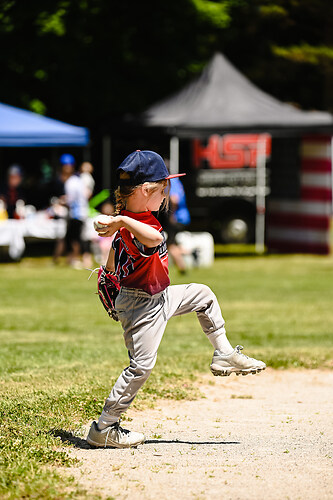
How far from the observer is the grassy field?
206 inches

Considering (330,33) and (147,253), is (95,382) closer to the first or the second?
(147,253)

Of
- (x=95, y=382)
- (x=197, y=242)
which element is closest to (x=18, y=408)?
(x=95, y=382)

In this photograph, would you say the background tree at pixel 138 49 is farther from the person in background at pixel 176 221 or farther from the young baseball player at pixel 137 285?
the young baseball player at pixel 137 285

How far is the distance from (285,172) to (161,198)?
15724 mm

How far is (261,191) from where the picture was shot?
2034 cm

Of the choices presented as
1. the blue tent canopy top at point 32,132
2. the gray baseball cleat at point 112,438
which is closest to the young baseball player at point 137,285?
the gray baseball cleat at point 112,438

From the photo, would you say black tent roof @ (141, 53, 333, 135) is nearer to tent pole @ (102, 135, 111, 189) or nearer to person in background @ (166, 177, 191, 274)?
tent pole @ (102, 135, 111, 189)

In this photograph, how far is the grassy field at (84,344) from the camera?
5.22 meters

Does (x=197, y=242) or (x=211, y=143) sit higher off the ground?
(x=211, y=143)

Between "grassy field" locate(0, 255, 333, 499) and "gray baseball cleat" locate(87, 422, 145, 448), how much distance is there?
0.61 ft

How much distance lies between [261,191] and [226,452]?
15.4 m

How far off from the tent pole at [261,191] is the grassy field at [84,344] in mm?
2480

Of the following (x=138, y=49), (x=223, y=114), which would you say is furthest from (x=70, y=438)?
(x=138, y=49)

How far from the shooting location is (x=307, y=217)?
20.3 m
